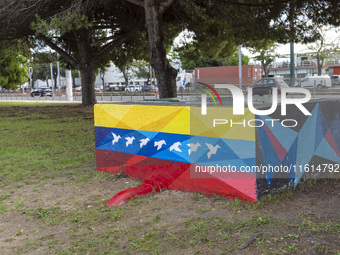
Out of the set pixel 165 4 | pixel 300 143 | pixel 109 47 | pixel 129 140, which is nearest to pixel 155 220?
pixel 129 140

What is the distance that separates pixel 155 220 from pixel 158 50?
9.03m

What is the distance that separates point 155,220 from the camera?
4.32 m

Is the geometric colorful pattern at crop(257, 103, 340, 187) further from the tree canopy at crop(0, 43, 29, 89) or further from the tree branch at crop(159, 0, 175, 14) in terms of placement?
the tree canopy at crop(0, 43, 29, 89)

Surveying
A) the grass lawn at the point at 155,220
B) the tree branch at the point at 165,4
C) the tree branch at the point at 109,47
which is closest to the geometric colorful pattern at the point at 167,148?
the grass lawn at the point at 155,220

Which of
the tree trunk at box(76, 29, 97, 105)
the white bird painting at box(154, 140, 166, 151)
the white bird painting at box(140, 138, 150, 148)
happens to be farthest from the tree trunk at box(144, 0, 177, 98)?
the tree trunk at box(76, 29, 97, 105)

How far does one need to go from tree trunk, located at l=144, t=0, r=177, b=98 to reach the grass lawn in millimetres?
6993

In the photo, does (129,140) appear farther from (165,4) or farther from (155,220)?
(165,4)

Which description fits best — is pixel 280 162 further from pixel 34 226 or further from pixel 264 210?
pixel 34 226

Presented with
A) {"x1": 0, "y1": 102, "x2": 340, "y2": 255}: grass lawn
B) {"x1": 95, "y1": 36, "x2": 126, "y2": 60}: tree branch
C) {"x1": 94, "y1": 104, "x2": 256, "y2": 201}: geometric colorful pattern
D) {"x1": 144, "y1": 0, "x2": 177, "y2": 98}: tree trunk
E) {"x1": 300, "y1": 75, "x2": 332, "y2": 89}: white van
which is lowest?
{"x1": 0, "y1": 102, "x2": 340, "y2": 255}: grass lawn

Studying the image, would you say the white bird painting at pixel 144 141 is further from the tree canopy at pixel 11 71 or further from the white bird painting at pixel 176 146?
the tree canopy at pixel 11 71

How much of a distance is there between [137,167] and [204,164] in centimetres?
139

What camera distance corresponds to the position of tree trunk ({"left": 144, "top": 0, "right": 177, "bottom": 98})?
12.2 m

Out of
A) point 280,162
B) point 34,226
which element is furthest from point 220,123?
point 34,226

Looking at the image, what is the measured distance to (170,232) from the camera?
396 centimetres
